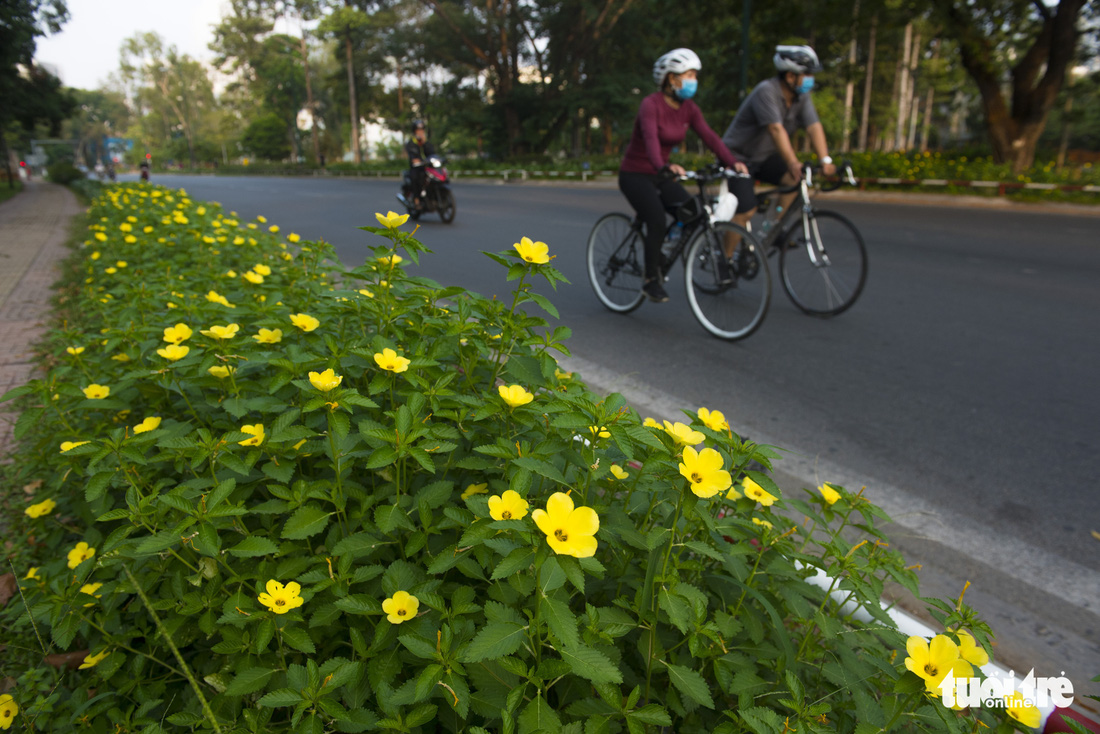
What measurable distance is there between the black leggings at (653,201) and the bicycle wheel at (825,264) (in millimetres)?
1071

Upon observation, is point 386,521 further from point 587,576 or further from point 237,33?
point 237,33

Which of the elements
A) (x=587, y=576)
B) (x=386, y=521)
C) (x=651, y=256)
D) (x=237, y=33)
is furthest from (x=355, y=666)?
→ (x=237, y=33)

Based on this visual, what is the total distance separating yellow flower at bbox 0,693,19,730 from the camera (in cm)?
135

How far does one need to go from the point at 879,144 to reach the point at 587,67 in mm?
42525

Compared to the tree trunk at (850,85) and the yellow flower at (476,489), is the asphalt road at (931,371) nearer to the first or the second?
the yellow flower at (476,489)

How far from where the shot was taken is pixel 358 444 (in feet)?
5.14

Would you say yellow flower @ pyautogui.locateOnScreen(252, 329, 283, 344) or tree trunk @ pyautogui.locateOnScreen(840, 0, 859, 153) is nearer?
yellow flower @ pyautogui.locateOnScreen(252, 329, 283, 344)

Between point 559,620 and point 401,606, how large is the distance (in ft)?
1.11

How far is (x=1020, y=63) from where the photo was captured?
709 inches

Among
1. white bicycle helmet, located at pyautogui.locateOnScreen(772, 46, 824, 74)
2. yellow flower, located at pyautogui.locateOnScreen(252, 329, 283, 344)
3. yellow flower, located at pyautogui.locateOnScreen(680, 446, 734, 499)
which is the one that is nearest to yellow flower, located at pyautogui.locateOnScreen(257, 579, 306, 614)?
yellow flower, located at pyautogui.locateOnScreen(680, 446, 734, 499)

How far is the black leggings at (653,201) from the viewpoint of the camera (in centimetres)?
500

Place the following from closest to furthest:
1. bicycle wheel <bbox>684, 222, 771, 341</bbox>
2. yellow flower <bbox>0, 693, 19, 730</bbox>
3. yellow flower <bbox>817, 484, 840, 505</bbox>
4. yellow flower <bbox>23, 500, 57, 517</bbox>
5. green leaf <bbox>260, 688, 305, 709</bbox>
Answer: green leaf <bbox>260, 688, 305, 709</bbox>, yellow flower <bbox>0, 693, 19, 730</bbox>, yellow flower <bbox>817, 484, 840, 505</bbox>, yellow flower <bbox>23, 500, 57, 517</bbox>, bicycle wheel <bbox>684, 222, 771, 341</bbox>

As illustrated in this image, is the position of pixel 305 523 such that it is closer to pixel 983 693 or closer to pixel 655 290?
pixel 983 693

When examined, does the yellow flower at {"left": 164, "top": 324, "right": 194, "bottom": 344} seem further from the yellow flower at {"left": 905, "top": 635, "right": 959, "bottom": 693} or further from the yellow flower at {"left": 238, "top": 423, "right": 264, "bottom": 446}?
the yellow flower at {"left": 905, "top": 635, "right": 959, "bottom": 693}
